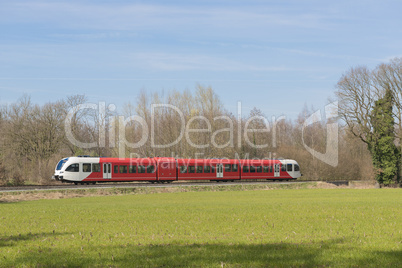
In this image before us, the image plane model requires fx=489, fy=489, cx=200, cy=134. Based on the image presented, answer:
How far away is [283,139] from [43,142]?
5452 cm

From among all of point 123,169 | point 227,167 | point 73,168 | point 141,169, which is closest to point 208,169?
point 227,167

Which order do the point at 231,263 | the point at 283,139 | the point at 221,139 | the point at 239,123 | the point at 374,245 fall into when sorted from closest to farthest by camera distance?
the point at 231,263, the point at 374,245, the point at 221,139, the point at 239,123, the point at 283,139

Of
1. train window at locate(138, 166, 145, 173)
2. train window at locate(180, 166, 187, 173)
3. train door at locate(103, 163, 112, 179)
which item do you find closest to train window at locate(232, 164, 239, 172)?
train window at locate(180, 166, 187, 173)

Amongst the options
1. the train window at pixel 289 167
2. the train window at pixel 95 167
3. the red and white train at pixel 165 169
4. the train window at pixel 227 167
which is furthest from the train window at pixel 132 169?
the train window at pixel 289 167

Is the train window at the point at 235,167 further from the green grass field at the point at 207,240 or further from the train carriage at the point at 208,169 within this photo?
the green grass field at the point at 207,240

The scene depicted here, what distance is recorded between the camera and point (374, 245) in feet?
36.7

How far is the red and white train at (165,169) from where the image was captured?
4581 centimetres

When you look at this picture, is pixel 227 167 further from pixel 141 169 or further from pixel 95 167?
pixel 95 167

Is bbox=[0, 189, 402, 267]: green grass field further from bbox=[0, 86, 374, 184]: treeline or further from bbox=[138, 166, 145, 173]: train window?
bbox=[0, 86, 374, 184]: treeline

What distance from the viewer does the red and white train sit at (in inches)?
1804

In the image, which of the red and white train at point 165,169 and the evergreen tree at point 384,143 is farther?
the evergreen tree at point 384,143

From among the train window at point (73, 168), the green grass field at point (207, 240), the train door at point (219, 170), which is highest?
the train window at point (73, 168)

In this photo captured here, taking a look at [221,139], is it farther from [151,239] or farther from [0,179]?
[151,239]

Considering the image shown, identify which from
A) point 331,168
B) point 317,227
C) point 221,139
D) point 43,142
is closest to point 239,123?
point 221,139
